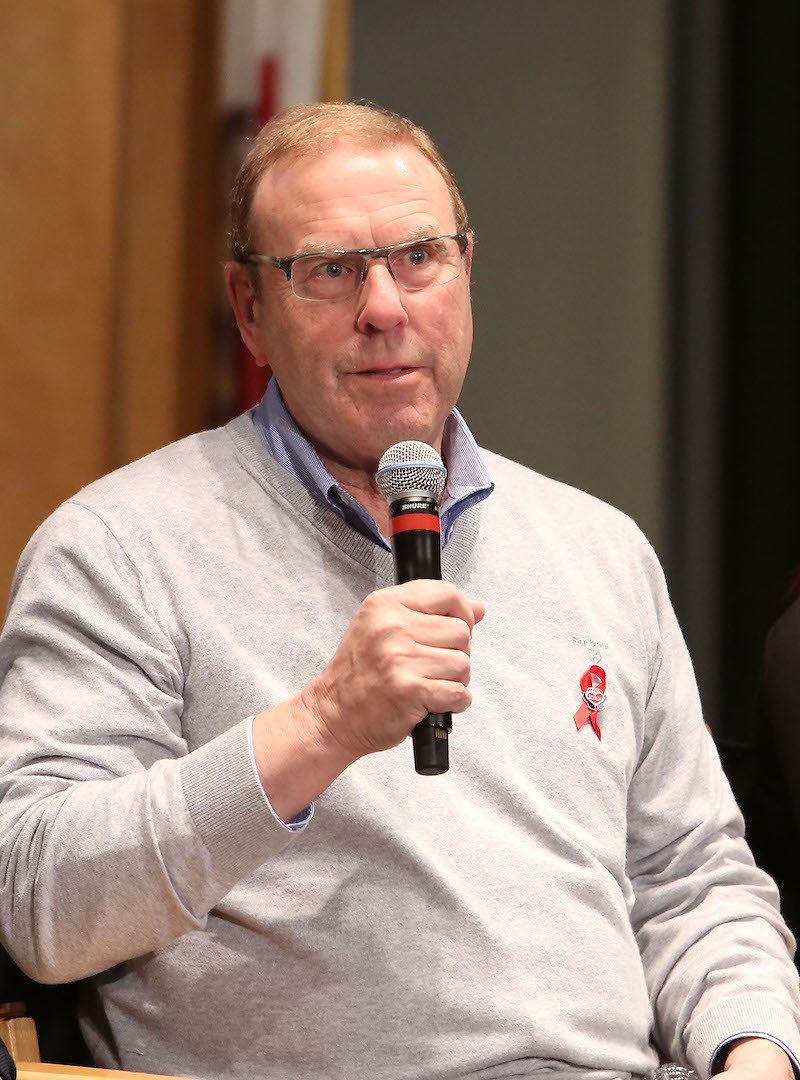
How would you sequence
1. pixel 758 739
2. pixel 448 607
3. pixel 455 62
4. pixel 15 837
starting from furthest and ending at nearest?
pixel 455 62 < pixel 758 739 < pixel 15 837 < pixel 448 607

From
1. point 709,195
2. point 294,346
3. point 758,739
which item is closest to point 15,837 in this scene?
point 294,346

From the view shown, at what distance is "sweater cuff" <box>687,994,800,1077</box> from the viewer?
1.43 m

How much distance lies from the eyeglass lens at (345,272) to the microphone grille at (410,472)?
1.09 ft

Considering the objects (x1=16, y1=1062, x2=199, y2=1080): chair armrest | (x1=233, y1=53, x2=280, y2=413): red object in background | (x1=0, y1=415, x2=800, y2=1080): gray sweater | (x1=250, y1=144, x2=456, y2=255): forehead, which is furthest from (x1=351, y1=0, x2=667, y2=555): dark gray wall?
(x1=16, y1=1062, x2=199, y2=1080): chair armrest

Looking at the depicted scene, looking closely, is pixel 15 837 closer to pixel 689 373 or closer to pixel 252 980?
pixel 252 980

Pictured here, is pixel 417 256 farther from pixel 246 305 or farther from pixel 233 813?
pixel 233 813

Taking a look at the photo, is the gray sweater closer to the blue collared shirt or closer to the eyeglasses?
the blue collared shirt

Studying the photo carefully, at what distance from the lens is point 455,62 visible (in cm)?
352

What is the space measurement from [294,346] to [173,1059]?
83cm

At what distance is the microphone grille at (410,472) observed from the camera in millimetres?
1232

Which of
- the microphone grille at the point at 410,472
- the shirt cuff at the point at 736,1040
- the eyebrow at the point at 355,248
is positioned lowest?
the shirt cuff at the point at 736,1040

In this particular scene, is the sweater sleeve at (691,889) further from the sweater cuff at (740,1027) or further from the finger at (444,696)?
the finger at (444,696)

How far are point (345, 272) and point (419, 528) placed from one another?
0.49 metres

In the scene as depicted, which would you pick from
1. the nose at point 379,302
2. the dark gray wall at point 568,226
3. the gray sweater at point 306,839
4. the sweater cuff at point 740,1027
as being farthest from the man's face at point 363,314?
the dark gray wall at point 568,226
